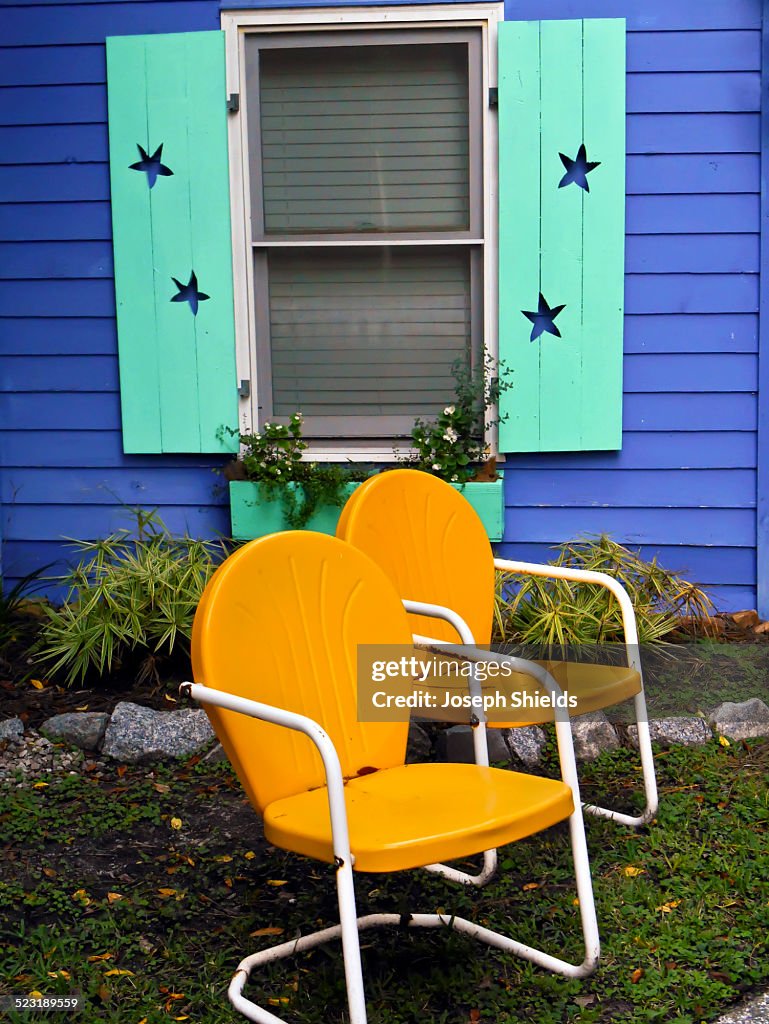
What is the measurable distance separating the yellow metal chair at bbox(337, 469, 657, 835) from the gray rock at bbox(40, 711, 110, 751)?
3.89 feet

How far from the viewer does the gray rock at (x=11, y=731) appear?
3289 millimetres

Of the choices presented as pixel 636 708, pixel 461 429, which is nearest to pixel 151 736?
pixel 636 708

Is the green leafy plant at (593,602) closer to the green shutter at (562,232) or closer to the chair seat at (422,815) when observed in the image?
the green shutter at (562,232)

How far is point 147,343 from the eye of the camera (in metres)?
4.05

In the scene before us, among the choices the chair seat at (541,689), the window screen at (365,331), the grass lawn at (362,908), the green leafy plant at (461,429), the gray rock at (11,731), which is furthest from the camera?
the window screen at (365,331)

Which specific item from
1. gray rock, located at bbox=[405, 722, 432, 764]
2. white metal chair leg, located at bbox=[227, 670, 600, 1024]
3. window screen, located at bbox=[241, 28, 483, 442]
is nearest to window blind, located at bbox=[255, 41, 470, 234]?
window screen, located at bbox=[241, 28, 483, 442]

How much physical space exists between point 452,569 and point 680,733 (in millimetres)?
1064

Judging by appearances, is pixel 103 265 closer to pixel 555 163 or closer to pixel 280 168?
pixel 280 168

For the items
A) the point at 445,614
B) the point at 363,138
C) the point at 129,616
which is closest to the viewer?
the point at 445,614

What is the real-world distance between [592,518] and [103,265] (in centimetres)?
215

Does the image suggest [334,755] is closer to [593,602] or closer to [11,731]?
[11,731]

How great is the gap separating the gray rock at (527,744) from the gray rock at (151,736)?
0.95 metres

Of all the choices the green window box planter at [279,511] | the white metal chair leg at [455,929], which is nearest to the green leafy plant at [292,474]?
the green window box planter at [279,511]

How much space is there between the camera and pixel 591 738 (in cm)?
326
